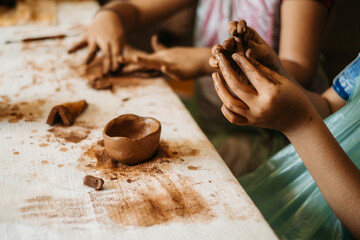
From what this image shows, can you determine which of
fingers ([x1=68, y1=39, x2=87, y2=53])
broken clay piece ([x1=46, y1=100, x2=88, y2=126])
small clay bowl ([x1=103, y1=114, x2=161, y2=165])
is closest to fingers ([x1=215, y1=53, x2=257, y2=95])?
small clay bowl ([x1=103, y1=114, x2=161, y2=165])

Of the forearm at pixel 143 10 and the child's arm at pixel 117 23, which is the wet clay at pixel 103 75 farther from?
the forearm at pixel 143 10

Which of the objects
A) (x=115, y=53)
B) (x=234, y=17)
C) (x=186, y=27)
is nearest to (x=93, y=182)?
(x=115, y=53)

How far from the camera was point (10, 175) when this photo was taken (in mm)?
888

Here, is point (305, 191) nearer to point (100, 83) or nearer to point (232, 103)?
point (232, 103)

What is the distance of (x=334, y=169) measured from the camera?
2.83ft

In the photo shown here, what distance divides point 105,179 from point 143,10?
4.27 feet

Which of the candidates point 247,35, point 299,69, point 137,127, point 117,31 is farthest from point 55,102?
point 299,69

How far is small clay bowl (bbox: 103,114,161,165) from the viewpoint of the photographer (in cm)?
91

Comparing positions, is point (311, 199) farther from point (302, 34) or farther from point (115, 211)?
point (302, 34)

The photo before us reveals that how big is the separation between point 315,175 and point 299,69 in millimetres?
640

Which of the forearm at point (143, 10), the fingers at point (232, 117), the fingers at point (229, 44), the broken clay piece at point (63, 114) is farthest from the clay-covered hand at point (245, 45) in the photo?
the forearm at point (143, 10)

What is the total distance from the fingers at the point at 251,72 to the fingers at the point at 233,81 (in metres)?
0.02

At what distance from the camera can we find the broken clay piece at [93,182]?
0.85 meters

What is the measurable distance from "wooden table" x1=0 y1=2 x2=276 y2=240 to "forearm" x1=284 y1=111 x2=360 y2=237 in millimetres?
213
